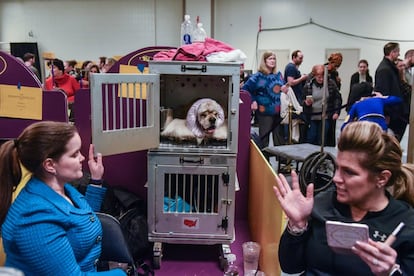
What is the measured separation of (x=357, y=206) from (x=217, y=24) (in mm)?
7889

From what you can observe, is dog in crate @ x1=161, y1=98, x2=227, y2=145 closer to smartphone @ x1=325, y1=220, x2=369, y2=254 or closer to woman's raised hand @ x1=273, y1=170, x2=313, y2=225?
woman's raised hand @ x1=273, y1=170, x2=313, y2=225

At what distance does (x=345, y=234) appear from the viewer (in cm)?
104

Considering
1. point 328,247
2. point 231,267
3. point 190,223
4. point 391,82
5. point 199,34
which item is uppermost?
point 199,34

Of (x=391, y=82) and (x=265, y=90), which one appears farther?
(x=265, y=90)

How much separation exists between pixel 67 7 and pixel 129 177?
738cm

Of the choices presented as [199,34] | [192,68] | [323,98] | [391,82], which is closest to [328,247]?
[192,68]

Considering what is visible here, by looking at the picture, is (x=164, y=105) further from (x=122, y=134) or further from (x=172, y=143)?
(x=122, y=134)

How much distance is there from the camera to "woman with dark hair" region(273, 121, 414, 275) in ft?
3.80

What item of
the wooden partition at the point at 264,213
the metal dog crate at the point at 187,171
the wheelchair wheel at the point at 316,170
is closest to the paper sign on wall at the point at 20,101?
the metal dog crate at the point at 187,171

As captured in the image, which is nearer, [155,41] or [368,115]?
[368,115]

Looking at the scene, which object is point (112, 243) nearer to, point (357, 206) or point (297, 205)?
point (297, 205)

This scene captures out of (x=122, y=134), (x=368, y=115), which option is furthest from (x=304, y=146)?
(x=122, y=134)

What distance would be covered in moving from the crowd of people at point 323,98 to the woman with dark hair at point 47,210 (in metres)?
2.61

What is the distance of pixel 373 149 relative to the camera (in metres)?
1.17
